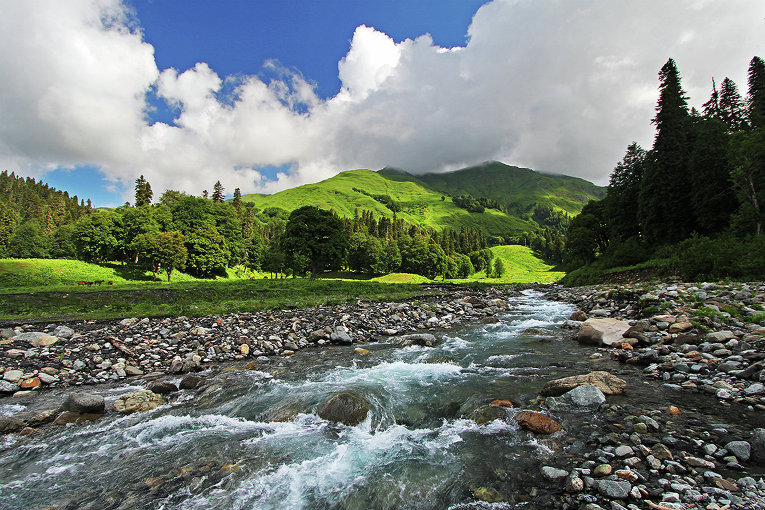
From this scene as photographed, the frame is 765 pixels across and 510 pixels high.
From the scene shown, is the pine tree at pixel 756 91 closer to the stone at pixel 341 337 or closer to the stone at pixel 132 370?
the stone at pixel 341 337

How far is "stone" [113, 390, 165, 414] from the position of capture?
8.22m

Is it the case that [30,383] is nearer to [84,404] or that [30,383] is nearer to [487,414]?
[84,404]

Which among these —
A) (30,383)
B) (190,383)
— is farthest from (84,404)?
(30,383)

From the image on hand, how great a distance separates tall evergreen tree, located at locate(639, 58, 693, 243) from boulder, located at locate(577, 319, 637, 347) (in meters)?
42.3

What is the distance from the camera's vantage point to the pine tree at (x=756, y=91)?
44.0 m

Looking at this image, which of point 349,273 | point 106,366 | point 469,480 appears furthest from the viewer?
point 349,273

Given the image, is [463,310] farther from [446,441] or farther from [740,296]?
[446,441]

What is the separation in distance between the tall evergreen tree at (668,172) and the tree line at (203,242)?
4518 cm

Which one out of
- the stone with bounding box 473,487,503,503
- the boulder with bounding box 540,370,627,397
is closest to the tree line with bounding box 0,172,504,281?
the boulder with bounding box 540,370,627,397

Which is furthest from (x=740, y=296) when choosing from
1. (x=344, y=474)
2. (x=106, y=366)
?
(x=106, y=366)

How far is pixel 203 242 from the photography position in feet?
207

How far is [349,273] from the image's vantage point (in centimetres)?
10031

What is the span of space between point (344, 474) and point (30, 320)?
19.7 metres

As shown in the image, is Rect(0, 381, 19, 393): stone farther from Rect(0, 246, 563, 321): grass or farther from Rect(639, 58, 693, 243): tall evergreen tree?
Rect(639, 58, 693, 243): tall evergreen tree
